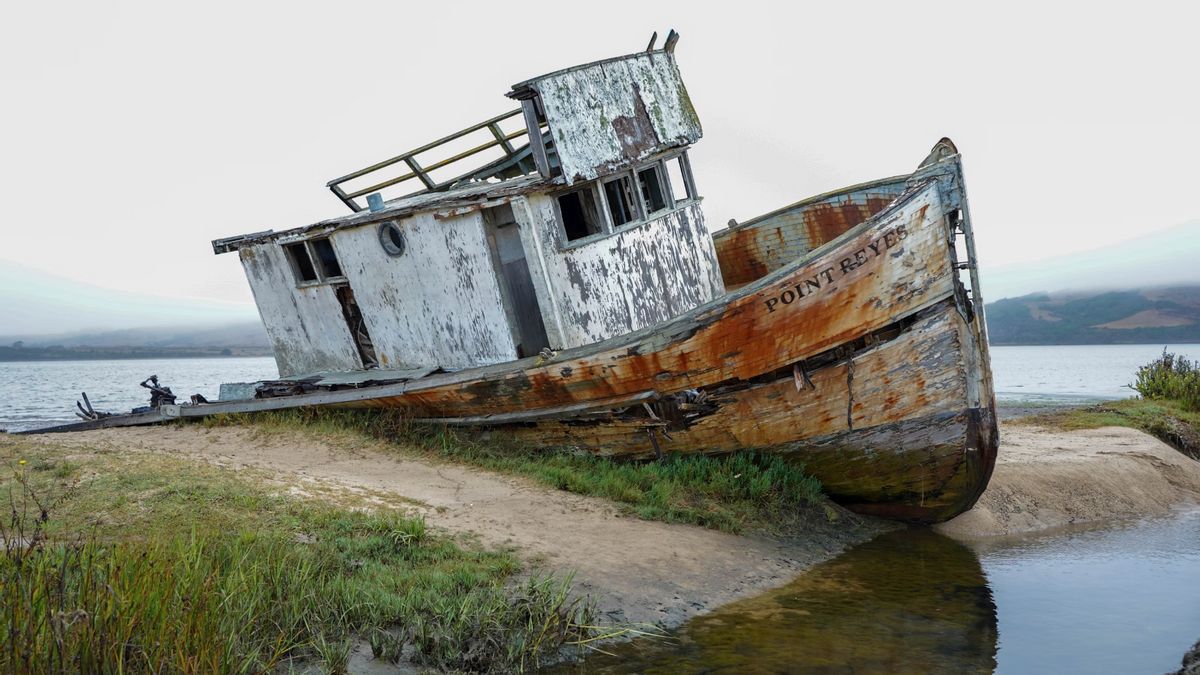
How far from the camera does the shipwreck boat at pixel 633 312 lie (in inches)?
330

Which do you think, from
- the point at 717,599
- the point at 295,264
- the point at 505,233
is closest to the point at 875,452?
the point at 717,599

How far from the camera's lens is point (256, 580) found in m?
5.43

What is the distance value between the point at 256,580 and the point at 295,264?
7.40m

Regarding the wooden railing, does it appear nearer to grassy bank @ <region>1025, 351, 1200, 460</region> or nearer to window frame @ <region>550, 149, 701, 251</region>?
window frame @ <region>550, 149, 701, 251</region>

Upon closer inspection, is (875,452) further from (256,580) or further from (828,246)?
(256,580)

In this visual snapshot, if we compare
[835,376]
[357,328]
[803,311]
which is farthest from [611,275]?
[357,328]

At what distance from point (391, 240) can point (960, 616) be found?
23.2 feet

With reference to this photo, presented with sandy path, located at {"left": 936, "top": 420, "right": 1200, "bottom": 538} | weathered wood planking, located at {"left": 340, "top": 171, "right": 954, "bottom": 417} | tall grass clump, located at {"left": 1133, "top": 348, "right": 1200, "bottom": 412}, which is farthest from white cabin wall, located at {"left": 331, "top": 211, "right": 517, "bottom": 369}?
tall grass clump, located at {"left": 1133, "top": 348, "right": 1200, "bottom": 412}

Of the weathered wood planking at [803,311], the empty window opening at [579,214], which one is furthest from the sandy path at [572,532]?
the empty window opening at [579,214]

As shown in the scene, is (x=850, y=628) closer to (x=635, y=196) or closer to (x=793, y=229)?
(x=635, y=196)

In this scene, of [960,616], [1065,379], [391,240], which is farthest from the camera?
[1065,379]

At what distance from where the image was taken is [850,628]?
6.36 meters

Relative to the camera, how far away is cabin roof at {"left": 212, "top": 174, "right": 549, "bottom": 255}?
9.77 m

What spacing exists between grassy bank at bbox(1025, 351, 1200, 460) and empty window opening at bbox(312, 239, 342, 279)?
1016cm
